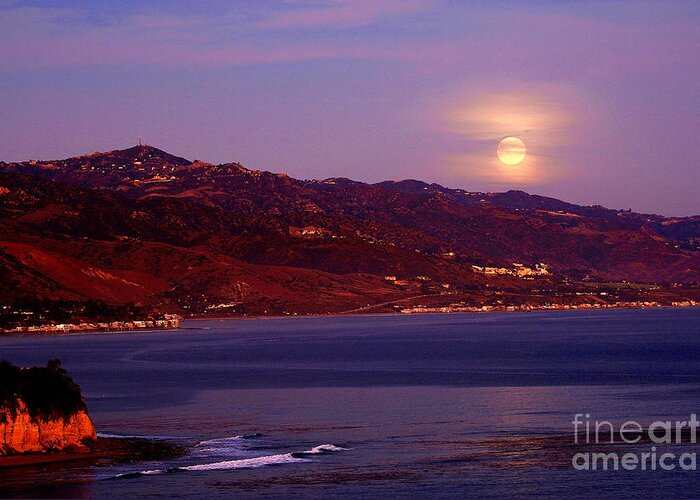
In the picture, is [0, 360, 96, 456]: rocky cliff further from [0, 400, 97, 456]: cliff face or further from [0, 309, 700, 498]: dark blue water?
[0, 309, 700, 498]: dark blue water

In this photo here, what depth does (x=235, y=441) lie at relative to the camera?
54031 millimetres

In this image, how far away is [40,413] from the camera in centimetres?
4762

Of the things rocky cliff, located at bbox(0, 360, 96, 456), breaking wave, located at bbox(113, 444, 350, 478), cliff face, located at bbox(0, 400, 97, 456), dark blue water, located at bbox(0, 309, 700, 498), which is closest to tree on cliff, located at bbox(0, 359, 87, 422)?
rocky cliff, located at bbox(0, 360, 96, 456)

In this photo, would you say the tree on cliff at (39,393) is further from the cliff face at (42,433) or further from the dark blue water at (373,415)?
the dark blue water at (373,415)

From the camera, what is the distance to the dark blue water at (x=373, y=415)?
139ft

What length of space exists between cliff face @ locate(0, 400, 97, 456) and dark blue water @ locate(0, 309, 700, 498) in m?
3.02

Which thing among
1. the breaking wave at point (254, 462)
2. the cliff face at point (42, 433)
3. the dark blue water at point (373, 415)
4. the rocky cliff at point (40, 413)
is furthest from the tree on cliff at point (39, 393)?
the breaking wave at point (254, 462)

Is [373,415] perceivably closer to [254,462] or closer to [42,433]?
[254,462]

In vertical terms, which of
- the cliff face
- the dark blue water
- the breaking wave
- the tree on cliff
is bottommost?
the dark blue water

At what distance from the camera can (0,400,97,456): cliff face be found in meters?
46.8

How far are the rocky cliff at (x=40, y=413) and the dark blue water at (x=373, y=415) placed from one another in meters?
3.07

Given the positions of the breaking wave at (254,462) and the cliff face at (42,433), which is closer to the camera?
the breaking wave at (254,462)

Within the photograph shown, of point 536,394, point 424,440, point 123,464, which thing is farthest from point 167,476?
point 536,394

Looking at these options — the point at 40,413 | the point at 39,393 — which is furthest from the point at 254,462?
the point at 39,393
